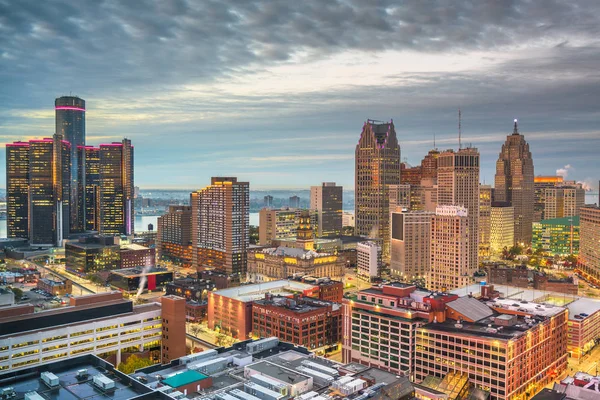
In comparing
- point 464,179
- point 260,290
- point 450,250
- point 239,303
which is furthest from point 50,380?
point 464,179

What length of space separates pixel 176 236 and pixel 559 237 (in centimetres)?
10619

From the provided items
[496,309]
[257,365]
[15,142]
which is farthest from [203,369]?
[15,142]

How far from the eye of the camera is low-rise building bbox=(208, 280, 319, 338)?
7338 cm

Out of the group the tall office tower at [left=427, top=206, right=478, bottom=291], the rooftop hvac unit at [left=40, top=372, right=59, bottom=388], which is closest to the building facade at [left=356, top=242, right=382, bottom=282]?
the tall office tower at [left=427, top=206, right=478, bottom=291]

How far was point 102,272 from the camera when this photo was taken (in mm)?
116375

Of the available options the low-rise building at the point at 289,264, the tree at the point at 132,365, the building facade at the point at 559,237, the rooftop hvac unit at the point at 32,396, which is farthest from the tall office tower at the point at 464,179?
the rooftop hvac unit at the point at 32,396

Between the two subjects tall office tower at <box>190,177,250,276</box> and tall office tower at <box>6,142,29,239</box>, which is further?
tall office tower at <box>6,142,29,239</box>

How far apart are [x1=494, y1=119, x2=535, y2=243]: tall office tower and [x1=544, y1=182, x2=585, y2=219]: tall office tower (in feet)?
22.3

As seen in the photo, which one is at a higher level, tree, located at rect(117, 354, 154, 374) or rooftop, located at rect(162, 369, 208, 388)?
rooftop, located at rect(162, 369, 208, 388)

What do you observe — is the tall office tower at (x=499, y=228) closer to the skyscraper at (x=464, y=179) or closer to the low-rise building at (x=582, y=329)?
the skyscraper at (x=464, y=179)

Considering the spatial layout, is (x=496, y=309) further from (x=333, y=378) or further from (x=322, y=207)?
(x=322, y=207)

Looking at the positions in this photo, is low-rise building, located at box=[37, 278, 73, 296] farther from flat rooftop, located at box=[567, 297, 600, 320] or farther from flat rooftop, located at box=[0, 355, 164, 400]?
flat rooftop, located at box=[567, 297, 600, 320]

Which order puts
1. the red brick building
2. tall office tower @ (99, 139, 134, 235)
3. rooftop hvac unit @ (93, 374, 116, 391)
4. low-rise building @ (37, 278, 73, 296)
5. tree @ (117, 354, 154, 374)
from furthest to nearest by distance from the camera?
tall office tower @ (99, 139, 134, 235), low-rise building @ (37, 278, 73, 296), the red brick building, tree @ (117, 354, 154, 374), rooftop hvac unit @ (93, 374, 116, 391)

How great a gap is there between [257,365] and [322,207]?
13608 centimetres
